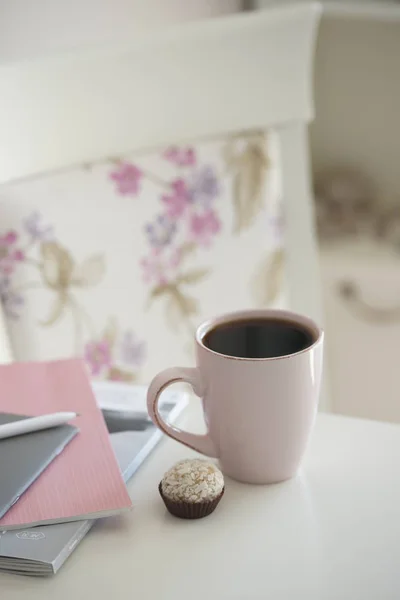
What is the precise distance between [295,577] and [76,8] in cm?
71

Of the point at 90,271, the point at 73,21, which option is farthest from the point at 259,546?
the point at 73,21

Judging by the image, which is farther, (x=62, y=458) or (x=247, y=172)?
(x=247, y=172)

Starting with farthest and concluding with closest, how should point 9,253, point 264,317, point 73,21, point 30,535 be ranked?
point 73,21 < point 9,253 < point 264,317 < point 30,535

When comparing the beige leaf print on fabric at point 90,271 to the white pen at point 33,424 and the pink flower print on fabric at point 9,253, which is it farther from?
the white pen at point 33,424

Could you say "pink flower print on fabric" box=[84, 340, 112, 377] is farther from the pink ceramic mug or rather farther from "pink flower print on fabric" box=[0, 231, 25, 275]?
the pink ceramic mug

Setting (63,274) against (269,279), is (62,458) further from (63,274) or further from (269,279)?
(269,279)

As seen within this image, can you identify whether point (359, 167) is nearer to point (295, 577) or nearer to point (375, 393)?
point (375, 393)

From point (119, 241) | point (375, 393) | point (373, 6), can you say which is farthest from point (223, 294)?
point (373, 6)

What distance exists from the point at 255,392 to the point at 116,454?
0.13 meters

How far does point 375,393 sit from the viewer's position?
4.78 feet

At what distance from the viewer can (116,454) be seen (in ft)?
1.87

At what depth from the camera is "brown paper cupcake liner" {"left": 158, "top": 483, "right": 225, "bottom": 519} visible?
1.62 ft

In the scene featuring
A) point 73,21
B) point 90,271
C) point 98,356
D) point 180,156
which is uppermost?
point 73,21

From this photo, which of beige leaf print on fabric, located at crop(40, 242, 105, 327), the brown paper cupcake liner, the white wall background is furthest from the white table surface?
the white wall background
